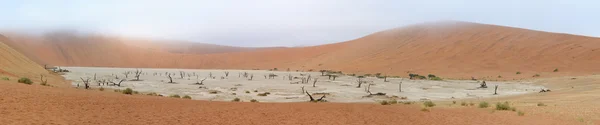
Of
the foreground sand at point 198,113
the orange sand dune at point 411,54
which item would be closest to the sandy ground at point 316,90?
the foreground sand at point 198,113

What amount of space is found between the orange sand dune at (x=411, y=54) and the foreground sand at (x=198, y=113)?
3839 centimetres

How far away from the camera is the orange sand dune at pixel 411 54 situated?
189ft

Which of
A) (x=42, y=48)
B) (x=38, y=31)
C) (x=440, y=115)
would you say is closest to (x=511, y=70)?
(x=440, y=115)

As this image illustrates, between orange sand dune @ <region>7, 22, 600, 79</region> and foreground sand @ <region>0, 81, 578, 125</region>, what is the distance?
3839 centimetres

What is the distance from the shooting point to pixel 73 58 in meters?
92.4

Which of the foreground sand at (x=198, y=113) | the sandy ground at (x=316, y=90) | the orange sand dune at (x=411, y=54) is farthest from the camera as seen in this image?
the orange sand dune at (x=411, y=54)

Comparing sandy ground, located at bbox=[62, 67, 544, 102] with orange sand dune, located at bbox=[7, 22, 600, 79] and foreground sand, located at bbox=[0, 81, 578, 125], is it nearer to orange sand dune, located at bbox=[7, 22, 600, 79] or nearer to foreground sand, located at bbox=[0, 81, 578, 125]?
foreground sand, located at bbox=[0, 81, 578, 125]

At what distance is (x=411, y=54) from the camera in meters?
73.5

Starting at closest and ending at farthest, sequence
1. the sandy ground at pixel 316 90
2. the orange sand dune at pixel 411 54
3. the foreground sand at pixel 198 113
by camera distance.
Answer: the foreground sand at pixel 198 113, the sandy ground at pixel 316 90, the orange sand dune at pixel 411 54

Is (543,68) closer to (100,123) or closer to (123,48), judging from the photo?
(100,123)

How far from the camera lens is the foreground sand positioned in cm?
1143

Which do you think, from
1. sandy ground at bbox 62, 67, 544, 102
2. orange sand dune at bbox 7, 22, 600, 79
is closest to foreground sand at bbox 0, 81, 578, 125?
sandy ground at bbox 62, 67, 544, 102

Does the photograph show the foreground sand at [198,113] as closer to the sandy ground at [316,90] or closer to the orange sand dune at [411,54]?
the sandy ground at [316,90]

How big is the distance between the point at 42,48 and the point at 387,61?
6658 cm
